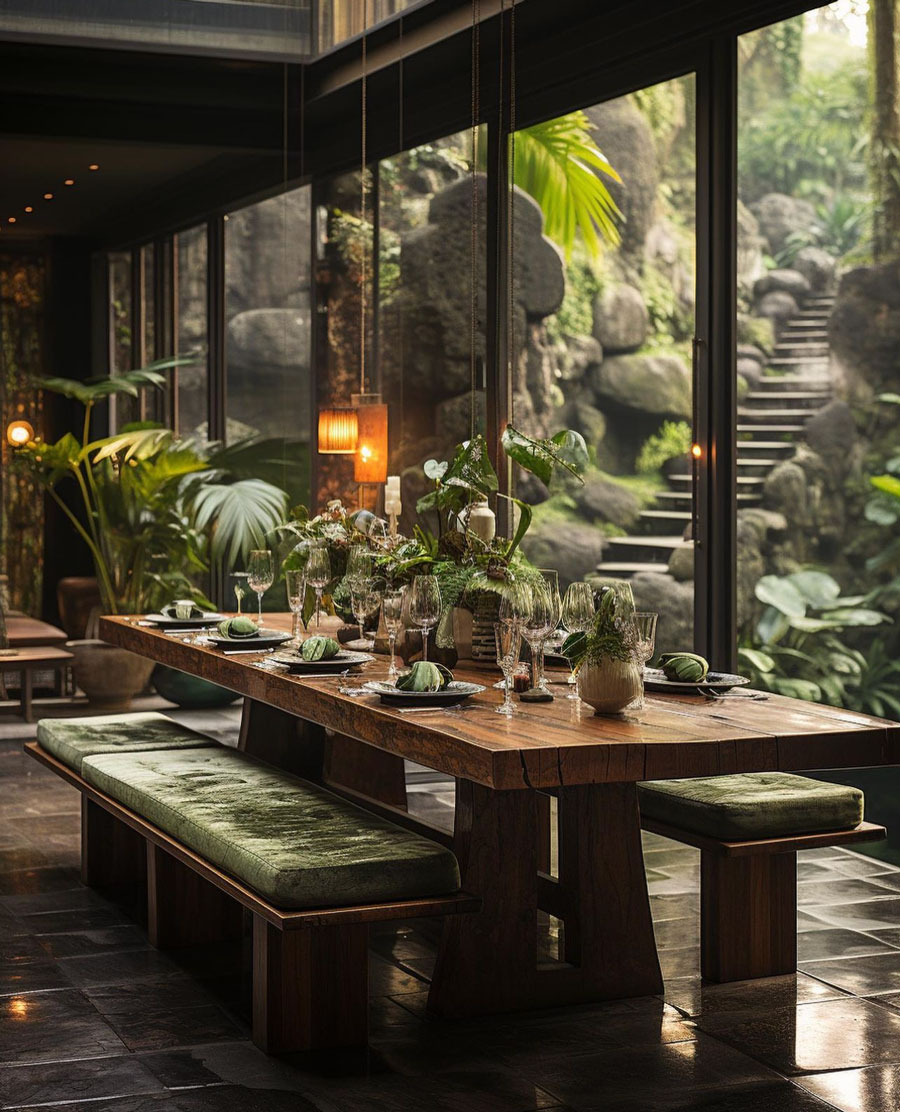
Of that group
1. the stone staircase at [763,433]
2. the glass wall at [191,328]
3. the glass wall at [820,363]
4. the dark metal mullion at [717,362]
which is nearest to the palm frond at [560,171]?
the glass wall at [820,363]

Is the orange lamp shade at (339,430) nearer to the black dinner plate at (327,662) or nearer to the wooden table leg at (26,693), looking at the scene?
the black dinner plate at (327,662)

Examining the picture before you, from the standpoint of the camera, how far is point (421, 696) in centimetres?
337

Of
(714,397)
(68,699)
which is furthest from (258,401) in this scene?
(714,397)

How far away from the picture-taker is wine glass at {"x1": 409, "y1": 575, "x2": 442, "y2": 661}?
12.2 feet

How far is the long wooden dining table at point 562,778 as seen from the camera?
2959 mm

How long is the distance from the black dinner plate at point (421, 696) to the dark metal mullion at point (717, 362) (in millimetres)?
2168

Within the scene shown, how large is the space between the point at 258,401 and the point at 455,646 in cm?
529

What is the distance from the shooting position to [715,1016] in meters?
3.54

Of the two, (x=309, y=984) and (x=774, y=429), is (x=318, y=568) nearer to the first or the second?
(x=309, y=984)

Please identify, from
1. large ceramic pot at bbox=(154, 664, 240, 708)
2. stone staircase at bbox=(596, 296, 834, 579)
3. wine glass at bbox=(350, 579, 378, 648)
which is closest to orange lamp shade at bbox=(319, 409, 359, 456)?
wine glass at bbox=(350, 579, 378, 648)

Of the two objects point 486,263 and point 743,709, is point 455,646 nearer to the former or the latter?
point 743,709

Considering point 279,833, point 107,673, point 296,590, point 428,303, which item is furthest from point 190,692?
point 279,833

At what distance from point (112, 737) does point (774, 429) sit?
6796mm

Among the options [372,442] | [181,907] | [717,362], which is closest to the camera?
[181,907]
